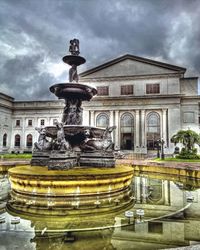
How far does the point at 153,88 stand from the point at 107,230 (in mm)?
37053

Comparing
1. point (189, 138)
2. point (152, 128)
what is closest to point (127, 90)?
point (152, 128)

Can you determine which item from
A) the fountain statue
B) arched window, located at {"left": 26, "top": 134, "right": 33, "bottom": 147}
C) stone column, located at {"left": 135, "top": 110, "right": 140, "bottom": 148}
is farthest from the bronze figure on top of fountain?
arched window, located at {"left": 26, "top": 134, "right": 33, "bottom": 147}

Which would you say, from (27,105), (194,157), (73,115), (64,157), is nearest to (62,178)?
(64,157)

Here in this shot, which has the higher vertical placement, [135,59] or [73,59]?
[135,59]

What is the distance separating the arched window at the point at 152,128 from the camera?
37469 mm

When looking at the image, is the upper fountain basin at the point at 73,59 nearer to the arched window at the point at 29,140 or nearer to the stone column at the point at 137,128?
the stone column at the point at 137,128

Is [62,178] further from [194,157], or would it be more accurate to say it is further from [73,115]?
[194,157]

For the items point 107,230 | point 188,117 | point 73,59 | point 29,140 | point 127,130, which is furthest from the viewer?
point 29,140

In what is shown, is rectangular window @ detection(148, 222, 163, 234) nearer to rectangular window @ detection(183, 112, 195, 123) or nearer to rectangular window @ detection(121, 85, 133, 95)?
rectangular window @ detection(183, 112, 195, 123)

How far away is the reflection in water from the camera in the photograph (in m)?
3.46

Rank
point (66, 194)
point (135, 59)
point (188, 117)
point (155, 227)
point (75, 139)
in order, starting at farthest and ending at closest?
point (135, 59) < point (188, 117) < point (75, 139) < point (66, 194) < point (155, 227)

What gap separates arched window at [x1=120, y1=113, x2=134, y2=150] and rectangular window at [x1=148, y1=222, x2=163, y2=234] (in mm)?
34250

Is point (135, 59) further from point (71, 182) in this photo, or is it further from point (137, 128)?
point (71, 182)

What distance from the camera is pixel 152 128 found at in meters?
37.8
